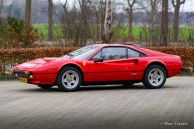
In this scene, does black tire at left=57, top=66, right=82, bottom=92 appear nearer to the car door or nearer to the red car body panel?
the red car body panel

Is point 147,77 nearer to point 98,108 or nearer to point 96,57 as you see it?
point 96,57

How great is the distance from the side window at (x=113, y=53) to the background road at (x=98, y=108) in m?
0.92

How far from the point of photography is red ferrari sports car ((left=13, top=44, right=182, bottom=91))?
14.8 m

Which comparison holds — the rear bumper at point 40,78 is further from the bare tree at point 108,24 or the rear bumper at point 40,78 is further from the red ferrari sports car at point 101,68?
the bare tree at point 108,24

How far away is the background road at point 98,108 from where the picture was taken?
9.72 m

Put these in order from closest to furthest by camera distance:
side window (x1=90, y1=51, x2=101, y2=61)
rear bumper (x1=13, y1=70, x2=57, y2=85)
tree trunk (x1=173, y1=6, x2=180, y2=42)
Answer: rear bumper (x1=13, y1=70, x2=57, y2=85) → side window (x1=90, y1=51, x2=101, y2=61) → tree trunk (x1=173, y1=6, x2=180, y2=42)

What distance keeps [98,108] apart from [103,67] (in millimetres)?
3564

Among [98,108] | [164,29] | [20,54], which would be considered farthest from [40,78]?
[164,29]

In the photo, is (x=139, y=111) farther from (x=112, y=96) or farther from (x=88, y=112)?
(x=112, y=96)

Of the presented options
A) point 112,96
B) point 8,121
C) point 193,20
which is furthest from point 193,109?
point 193,20

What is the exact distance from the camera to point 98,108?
11750mm

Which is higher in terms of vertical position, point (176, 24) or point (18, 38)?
point (176, 24)

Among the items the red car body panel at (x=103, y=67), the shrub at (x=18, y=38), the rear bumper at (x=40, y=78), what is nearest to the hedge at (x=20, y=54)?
the shrub at (x=18, y=38)

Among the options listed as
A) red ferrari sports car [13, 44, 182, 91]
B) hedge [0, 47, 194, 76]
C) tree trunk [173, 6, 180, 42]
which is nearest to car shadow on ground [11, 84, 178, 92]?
red ferrari sports car [13, 44, 182, 91]
